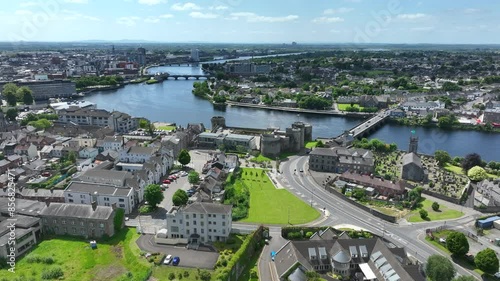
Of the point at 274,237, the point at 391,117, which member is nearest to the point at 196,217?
the point at 274,237

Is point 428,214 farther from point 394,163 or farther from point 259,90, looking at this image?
point 259,90

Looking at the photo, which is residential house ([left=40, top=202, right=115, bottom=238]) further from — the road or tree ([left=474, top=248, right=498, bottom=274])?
tree ([left=474, top=248, right=498, bottom=274])

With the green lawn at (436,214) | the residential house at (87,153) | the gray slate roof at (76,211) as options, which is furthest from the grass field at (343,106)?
the gray slate roof at (76,211)

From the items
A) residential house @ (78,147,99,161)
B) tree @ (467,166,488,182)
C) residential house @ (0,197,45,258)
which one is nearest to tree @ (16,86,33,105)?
residential house @ (78,147,99,161)

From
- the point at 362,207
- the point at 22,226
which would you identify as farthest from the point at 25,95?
the point at 362,207

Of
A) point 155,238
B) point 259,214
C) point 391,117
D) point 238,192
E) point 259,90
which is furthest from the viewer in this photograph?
point 259,90

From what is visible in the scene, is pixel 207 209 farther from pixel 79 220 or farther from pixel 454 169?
pixel 454 169
